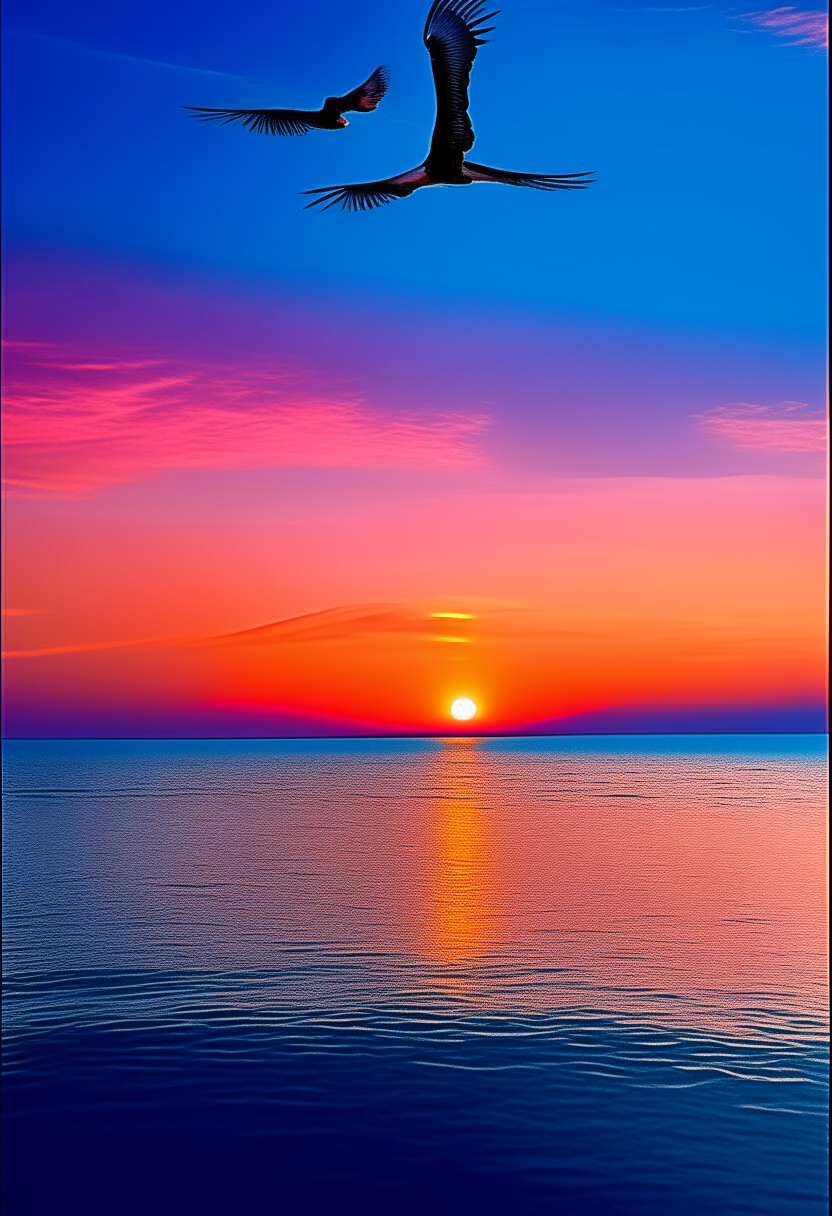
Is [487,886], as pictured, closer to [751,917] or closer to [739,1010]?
[751,917]

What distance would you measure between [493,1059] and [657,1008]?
4.45m

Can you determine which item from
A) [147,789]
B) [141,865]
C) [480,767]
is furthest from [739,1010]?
[480,767]

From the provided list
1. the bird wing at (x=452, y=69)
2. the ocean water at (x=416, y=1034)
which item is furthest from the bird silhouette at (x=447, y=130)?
the ocean water at (x=416, y=1034)

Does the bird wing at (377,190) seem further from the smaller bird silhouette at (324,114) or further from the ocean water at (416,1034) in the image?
the ocean water at (416,1034)

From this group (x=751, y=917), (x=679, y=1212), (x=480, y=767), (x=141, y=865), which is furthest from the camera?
(x=480, y=767)

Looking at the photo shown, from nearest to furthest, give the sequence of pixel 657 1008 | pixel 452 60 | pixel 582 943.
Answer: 1. pixel 452 60
2. pixel 657 1008
3. pixel 582 943

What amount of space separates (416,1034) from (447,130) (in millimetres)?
14967

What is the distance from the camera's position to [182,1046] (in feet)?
55.4

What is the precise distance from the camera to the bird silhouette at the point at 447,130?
561 cm

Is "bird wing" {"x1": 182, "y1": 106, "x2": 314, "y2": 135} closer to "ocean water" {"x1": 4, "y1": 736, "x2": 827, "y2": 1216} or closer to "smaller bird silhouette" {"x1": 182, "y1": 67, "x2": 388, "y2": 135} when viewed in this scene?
"smaller bird silhouette" {"x1": 182, "y1": 67, "x2": 388, "y2": 135}

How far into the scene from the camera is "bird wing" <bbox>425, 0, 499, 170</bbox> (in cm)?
561

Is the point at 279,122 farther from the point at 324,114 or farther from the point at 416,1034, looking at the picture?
the point at 416,1034

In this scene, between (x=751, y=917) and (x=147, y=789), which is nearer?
(x=751, y=917)

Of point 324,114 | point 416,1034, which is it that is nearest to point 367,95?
point 324,114
